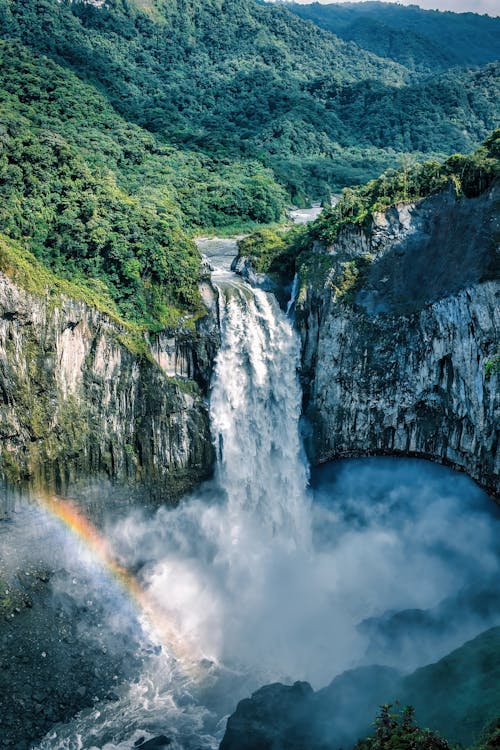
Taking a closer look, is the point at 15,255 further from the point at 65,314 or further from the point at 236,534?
the point at 236,534

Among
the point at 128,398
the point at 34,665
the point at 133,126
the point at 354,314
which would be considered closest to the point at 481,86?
the point at 133,126

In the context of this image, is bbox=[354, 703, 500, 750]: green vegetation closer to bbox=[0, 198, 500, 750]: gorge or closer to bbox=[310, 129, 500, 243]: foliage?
bbox=[0, 198, 500, 750]: gorge

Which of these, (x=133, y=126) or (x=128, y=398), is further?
(x=133, y=126)

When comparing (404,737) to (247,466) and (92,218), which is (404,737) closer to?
(247,466)

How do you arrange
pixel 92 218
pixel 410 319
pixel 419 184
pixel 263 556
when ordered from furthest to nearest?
pixel 92 218 → pixel 419 184 → pixel 410 319 → pixel 263 556

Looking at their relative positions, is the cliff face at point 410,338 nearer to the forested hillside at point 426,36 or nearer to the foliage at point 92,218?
the foliage at point 92,218

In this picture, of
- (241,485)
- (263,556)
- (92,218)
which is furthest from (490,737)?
(92,218)
